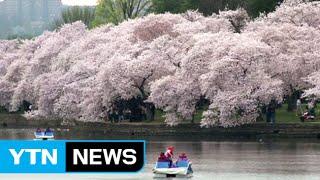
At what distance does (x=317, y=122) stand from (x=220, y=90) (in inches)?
377

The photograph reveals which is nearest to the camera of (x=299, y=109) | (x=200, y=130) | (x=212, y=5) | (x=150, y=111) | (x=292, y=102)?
(x=200, y=130)

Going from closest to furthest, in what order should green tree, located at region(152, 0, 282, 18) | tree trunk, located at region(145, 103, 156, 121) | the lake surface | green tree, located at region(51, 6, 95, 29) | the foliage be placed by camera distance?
the lake surface < the foliage < tree trunk, located at region(145, 103, 156, 121) < green tree, located at region(152, 0, 282, 18) < green tree, located at region(51, 6, 95, 29)

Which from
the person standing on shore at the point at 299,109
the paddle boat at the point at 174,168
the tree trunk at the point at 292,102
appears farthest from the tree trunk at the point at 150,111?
the paddle boat at the point at 174,168

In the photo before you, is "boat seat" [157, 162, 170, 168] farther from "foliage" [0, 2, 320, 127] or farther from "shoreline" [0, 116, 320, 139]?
"foliage" [0, 2, 320, 127]

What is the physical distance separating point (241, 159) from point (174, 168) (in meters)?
10.9

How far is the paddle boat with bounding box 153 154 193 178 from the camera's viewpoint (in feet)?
186

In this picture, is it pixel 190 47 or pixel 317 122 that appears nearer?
pixel 317 122

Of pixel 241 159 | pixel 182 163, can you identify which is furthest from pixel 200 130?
pixel 182 163

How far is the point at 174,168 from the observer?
57062mm

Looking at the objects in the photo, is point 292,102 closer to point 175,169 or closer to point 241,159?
point 241,159

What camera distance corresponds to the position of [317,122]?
89.8 metres

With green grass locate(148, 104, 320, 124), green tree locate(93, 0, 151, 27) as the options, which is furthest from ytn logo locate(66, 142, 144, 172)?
green tree locate(93, 0, 151, 27)

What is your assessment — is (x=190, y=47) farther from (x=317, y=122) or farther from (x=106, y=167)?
(x=106, y=167)

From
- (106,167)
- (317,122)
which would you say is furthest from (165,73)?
(106,167)
